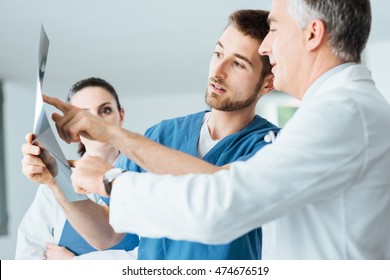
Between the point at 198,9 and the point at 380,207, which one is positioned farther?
the point at 198,9

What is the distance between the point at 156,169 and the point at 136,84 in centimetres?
454

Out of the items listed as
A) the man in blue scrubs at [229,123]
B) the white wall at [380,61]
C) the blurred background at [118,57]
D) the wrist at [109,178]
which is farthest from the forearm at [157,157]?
the white wall at [380,61]

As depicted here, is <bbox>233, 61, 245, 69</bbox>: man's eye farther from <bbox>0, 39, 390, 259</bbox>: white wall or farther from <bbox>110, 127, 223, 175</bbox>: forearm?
<bbox>0, 39, 390, 259</bbox>: white wall

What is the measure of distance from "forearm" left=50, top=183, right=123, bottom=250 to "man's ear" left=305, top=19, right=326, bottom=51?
26.5 inches

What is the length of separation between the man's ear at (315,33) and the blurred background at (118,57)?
328cm

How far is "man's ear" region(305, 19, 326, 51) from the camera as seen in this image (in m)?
1.14

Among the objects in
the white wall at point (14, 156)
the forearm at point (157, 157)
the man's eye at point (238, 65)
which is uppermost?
the man's eye at point (238, 65)

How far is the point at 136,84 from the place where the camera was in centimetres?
559

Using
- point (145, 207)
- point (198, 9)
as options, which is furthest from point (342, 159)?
point (198, 9)

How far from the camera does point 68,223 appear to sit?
204 cm

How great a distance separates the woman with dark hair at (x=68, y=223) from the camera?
6.27ft

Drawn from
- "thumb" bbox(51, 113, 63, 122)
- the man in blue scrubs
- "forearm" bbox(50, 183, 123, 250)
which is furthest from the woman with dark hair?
"thumb" bbox(51, 113, 63, 122)

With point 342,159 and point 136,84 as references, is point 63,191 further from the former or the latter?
point 136,84

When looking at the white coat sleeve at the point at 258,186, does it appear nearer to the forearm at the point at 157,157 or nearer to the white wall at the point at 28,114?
the forearm at the point at 157,157
